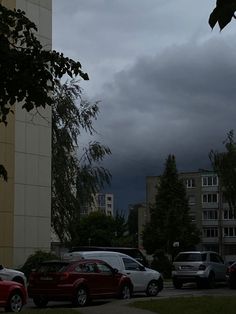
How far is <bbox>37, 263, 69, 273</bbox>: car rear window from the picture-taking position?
21153 millimetres

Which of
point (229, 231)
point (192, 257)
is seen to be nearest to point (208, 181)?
point (229, 231)

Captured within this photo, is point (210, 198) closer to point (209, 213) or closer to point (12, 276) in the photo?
point (209, 213)

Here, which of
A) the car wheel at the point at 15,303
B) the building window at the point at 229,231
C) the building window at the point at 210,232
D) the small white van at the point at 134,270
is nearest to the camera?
the car wheel at the point at 15,303

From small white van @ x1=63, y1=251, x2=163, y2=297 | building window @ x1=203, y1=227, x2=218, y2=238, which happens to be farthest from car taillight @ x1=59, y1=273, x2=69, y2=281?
building window @ x1=203, y1=227, x2=218, y2=238

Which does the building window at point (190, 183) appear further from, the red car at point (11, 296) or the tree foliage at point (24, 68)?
the tree foliage at point (24, 68)

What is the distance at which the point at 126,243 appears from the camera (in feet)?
388

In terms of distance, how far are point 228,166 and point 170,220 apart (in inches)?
1494

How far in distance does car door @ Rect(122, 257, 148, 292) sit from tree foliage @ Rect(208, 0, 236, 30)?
2207 cm

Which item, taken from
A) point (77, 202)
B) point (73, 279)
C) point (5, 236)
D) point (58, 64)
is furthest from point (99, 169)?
point (58, 64)

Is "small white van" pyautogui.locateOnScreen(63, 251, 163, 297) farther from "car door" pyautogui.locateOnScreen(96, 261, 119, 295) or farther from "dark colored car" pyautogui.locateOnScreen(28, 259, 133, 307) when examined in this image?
"dark colored car" pyautogui.locateOnScreen(28, 259, 133, 307)

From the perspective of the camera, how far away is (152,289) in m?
25.7

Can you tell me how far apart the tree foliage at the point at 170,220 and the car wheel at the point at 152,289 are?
185 ft

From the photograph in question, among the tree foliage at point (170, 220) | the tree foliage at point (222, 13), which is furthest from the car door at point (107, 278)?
the tree foliage at point (170, 220)

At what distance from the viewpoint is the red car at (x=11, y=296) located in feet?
60.6
